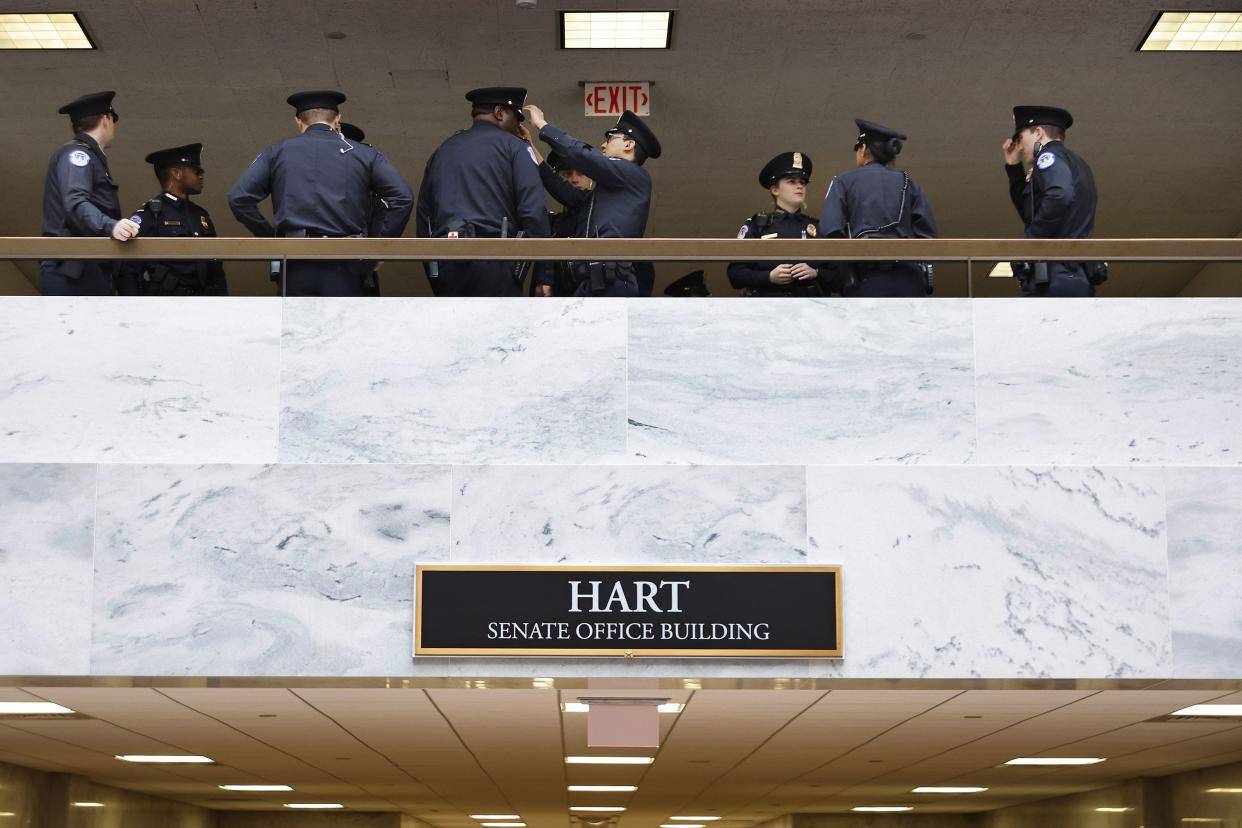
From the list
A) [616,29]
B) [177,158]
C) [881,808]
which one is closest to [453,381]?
[177,158]

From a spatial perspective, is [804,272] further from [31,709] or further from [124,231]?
[31,709]

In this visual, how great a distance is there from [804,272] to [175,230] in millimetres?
3505

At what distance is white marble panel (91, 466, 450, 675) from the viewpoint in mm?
6566

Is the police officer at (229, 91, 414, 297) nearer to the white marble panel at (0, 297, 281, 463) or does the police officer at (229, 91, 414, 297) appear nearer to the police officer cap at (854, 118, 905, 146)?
the white marble panel at (0, 297, 281, 463)

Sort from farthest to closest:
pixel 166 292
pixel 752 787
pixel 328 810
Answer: pixel 328 810 < pixel 752 787 < pixel 166 292

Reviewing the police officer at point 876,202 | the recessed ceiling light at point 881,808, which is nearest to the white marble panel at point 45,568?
the police officer at point 876,202

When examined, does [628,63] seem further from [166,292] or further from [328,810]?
[328,810]

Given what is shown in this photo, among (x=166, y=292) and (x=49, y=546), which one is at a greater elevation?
(x=166, y=292)

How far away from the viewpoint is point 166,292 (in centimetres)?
729

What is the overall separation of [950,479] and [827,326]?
3.12 ft

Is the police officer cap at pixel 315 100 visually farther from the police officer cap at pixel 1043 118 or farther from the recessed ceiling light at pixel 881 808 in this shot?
the recessed ceiling light at pixel 881 808

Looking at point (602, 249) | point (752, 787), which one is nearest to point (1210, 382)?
point (602, 249)

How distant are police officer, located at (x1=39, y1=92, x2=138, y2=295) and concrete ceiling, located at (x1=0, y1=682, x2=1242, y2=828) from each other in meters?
2.00

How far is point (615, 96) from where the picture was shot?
34.6 ft
